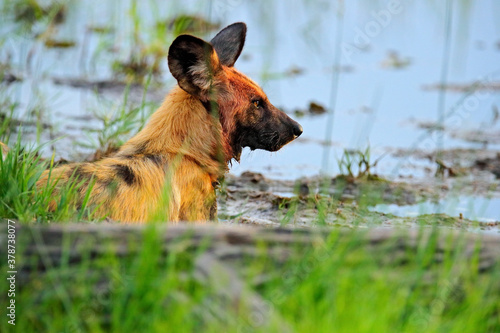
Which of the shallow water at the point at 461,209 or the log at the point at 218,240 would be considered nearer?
the log at the point at 218,240

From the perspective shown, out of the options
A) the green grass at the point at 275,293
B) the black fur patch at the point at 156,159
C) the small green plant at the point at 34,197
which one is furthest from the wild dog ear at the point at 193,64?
the green grass at the point at 275,293

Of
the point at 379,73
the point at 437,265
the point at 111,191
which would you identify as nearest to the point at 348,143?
the point at 379,73

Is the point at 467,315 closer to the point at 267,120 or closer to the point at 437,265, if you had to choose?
the point at 437,265

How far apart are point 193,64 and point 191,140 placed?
0.50 metres

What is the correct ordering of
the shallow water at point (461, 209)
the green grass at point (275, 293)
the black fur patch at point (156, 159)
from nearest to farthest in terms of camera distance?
the green grass at point (275, 293) → the black fur patch at point (156, 159) → the shallow water at point (461, 209)

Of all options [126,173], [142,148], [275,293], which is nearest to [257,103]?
[142,148]

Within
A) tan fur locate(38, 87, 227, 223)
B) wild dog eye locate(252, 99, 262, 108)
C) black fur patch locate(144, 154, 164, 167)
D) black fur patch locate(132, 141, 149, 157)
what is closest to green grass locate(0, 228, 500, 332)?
tan fur locate(38, 87, 227, 223)

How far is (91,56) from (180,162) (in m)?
6.64

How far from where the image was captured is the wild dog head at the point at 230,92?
5.03 m

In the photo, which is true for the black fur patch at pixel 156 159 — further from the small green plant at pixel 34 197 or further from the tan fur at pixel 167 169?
the small green plant at pixel 34 197

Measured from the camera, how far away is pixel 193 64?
5066 mm

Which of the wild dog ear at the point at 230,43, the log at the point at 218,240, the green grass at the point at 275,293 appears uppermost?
the wild dog ear at the point at 230,43

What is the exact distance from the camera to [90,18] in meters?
11.2

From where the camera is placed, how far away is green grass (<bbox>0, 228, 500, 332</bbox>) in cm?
279
